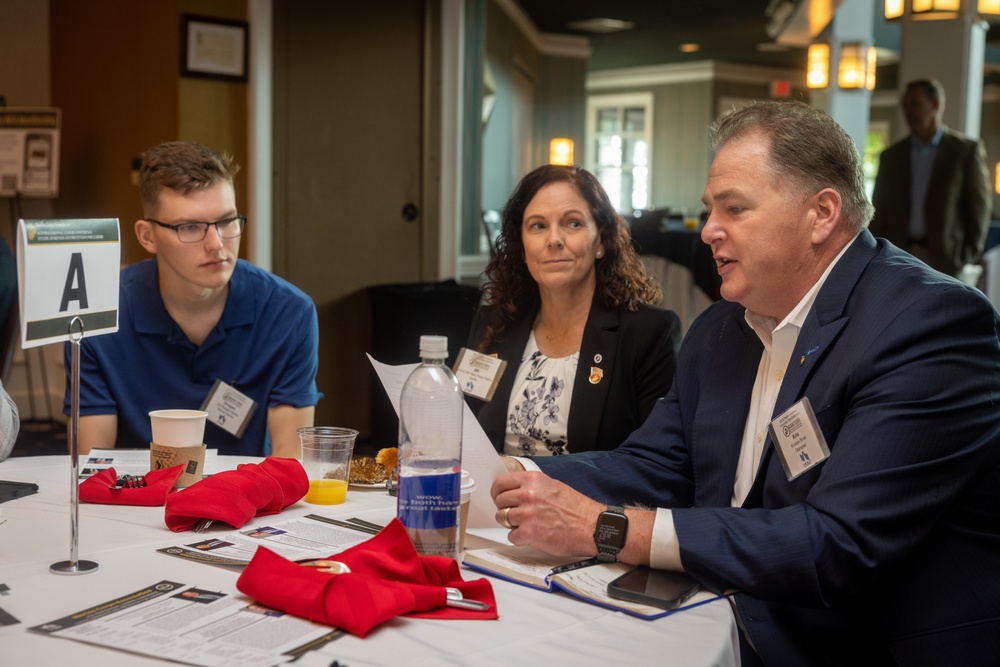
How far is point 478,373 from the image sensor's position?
2.34 meters

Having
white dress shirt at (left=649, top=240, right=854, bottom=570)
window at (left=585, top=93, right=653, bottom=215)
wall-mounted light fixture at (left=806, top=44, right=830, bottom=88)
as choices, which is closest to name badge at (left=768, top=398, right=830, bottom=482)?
white dress shirt at (left=649, top=240, right=854, bottom=570)

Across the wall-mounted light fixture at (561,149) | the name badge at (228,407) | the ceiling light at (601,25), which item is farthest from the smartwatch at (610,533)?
the ceiling light at (601,25)

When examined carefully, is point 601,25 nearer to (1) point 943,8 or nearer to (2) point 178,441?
(1) point 943,8

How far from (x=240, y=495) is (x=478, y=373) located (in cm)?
98

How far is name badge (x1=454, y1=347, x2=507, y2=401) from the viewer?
2.32 meters

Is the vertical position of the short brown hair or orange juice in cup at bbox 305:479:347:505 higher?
the short brown hair

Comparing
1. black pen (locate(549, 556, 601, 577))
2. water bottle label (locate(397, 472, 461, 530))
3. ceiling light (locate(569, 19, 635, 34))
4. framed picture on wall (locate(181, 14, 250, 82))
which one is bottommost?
black pen (locate(549, 556, 601, 577))

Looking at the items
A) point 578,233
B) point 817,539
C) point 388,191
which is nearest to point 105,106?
point 388,191

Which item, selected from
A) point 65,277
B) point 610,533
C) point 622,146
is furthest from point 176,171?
point 622,146

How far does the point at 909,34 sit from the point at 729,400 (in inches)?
303

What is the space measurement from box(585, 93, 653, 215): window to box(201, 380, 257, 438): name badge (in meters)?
13.2

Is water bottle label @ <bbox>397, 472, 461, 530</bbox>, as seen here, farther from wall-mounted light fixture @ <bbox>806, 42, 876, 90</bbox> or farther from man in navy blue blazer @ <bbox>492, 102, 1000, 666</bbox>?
wall-mounted light fixture @ <bbox>806, 42, 876, 90</bbox>

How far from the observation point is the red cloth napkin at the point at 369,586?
3.40 feet

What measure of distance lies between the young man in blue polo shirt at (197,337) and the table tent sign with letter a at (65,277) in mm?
913
